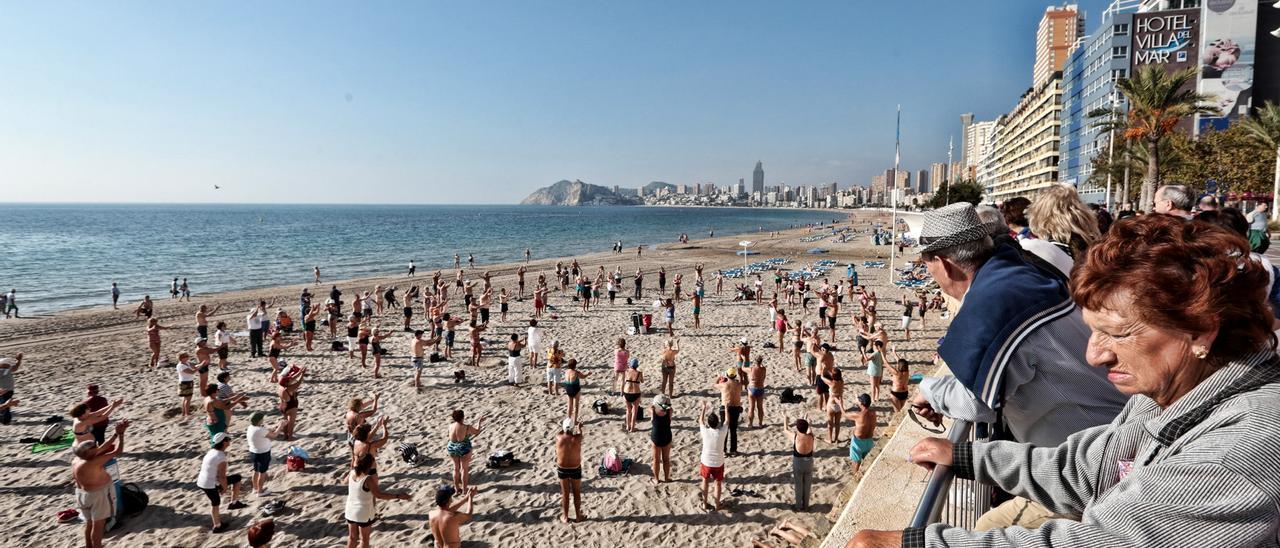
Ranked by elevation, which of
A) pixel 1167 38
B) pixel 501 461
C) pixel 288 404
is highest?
pixel 1167 38

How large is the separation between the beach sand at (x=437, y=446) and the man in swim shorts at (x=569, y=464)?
0.30 meters

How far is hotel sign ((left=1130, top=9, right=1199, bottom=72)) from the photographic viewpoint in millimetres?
57312

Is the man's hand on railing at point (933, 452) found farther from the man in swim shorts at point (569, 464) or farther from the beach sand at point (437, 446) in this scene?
the man in swim shorts at point (569, 464)

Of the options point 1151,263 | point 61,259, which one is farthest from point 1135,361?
point 61,259

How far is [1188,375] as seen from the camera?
1.26m

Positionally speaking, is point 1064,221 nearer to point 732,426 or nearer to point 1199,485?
point 1199,485

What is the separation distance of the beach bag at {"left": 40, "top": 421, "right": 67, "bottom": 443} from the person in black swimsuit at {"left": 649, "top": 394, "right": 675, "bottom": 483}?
11.0m

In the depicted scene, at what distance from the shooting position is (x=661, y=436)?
9148 mm

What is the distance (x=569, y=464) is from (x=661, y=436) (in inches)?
61.0

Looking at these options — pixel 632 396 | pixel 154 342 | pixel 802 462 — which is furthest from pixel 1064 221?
pixel 154 342

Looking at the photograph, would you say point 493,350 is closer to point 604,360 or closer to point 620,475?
point 604,360

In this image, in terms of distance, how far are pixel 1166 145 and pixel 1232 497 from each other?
42.0m

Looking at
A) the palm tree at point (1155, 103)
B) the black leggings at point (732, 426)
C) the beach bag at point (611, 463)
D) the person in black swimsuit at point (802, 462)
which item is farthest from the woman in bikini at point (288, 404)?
Answer: the palm tree at point (1155, 103)

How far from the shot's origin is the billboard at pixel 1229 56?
53469 millimetres
